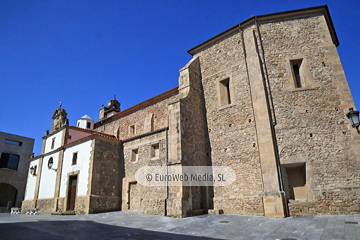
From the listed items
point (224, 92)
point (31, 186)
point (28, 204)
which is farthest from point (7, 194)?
point (224, 92)

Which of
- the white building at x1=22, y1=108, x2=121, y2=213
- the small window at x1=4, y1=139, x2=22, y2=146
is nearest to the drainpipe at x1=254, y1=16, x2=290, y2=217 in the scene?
the white building at x1=22, y1=108, x2=121, y2=213

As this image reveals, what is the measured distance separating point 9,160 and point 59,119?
38.6 ft

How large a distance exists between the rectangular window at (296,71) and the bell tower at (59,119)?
18.1m

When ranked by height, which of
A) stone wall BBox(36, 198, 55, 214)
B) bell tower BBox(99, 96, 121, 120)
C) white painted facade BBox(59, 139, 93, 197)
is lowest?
stone wall BBox(36, 198, 55, 214)

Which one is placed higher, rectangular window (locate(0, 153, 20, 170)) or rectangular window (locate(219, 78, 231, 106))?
rectangular window (locate(219, 78, 231, 106))

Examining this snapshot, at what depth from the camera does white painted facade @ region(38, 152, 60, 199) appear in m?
18.0

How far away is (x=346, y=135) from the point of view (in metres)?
→ 10.4

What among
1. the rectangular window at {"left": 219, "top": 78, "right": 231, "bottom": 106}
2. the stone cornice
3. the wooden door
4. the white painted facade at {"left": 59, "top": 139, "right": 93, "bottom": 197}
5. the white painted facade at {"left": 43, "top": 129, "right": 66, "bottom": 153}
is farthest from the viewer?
the white painted facade at {"left": 43, "top": 129, "right": 66, "bottom": 153}

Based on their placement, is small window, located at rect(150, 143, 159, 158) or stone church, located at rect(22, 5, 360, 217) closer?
stone church, located at rect(22, 5, 360, 217)

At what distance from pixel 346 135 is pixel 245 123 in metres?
4.52

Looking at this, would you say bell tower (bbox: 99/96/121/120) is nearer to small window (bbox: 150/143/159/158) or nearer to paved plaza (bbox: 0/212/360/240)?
small window (bbox: 150/143/159/158)

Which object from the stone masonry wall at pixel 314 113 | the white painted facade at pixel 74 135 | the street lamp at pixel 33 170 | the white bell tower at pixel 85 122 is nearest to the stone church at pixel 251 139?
the stone masonry wall at pixel 314 113

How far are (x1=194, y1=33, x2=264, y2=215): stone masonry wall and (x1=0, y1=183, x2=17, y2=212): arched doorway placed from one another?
2695cm

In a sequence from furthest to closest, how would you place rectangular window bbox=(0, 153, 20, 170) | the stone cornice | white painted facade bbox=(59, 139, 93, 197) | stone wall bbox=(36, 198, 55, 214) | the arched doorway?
the arched doorway, rectangular window bbox=(0, 153, 20, 170), stone wall bbox=(36, 198, 55, 214), white painted facade bbox=(59, 139, 93, 197), the stone cornice
